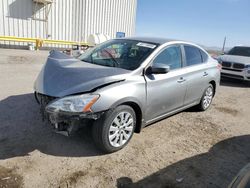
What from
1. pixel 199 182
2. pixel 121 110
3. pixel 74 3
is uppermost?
pixel 74 3

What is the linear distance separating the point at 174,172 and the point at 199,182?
0.33 metres

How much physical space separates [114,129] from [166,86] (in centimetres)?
126

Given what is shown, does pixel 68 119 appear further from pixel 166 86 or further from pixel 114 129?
pixel 166 86

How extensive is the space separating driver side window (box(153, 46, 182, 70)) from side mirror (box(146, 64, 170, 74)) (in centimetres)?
18

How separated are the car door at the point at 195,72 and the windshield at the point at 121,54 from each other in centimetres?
102

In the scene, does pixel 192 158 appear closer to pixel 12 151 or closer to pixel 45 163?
pixel 45 163

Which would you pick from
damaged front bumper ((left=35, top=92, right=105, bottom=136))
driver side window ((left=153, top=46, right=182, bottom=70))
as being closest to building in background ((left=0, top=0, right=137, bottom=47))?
driver side window ((left=153, top=46, right=182, bottom=70))

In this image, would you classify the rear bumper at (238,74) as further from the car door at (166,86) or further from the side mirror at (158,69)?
the side mirror at (158,69)

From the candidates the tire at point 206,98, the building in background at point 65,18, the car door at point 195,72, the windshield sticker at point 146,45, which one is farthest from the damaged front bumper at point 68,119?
the building in background at point 65,18

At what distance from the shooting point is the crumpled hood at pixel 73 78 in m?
2.98

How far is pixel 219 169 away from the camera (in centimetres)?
312

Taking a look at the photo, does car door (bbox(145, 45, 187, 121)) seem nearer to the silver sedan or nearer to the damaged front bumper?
the silver sedan

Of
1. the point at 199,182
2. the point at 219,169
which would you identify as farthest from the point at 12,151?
the point at 219,169

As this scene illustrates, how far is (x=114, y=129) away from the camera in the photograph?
10.6ft
